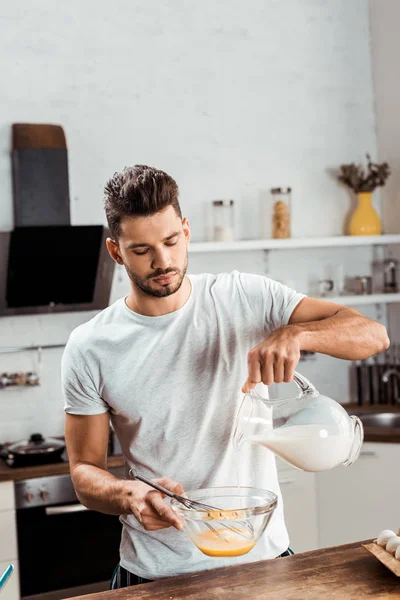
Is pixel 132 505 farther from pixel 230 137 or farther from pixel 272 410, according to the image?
pixel 230 137

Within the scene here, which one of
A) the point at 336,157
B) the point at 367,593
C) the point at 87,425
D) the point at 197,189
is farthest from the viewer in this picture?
the point at 336,157

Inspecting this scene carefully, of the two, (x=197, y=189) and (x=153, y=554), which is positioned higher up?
(x=197, y=189)

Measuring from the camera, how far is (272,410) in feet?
5.63

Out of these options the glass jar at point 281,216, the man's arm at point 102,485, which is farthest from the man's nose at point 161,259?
the glass jar at point 281,216

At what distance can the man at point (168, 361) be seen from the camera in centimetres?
192

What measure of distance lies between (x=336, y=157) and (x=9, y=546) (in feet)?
8.44

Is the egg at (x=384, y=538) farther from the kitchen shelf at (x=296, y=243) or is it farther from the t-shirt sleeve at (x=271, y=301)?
the kitchen shelf at (x=296, y=243)

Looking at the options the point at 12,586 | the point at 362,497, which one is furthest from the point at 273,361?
the point at 362,497

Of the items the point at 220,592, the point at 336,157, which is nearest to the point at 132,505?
the point at 220,592

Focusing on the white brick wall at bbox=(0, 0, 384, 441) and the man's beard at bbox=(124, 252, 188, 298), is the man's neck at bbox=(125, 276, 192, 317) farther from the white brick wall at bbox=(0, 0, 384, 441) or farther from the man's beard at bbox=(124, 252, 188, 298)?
the white brick wall at bbox=(0, 0, 384, 441)

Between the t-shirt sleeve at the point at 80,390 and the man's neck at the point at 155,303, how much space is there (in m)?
0.19

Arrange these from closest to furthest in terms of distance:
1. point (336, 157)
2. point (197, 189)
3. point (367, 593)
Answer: point (367, 593), point (197, 189), point (336, 157)

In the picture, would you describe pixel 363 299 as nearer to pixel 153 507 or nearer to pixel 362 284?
pixel 362 284

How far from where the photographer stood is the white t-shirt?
198cm
